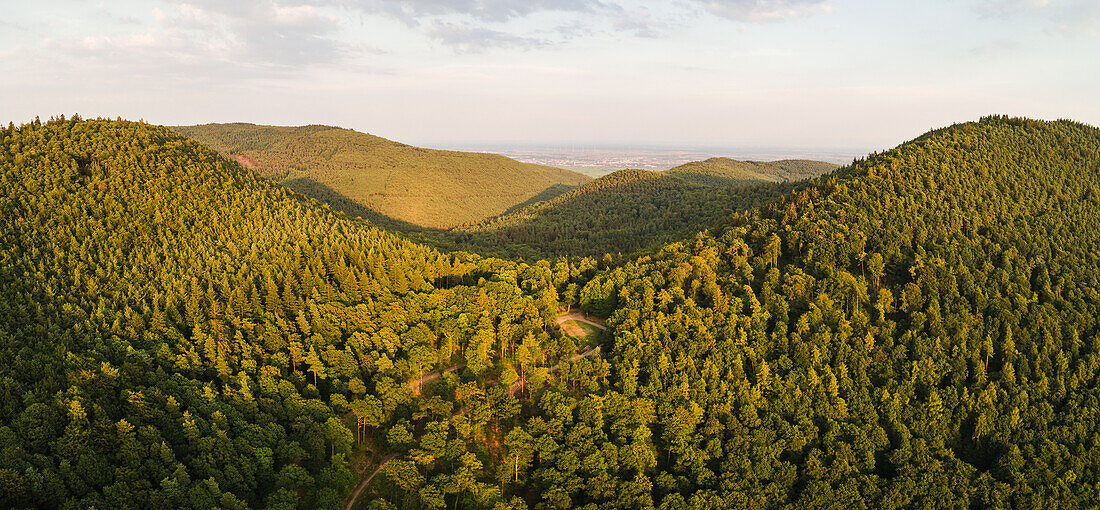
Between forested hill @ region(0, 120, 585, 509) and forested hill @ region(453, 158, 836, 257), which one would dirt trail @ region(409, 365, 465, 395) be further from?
forested hill @ region(453, 158, 836, 257)

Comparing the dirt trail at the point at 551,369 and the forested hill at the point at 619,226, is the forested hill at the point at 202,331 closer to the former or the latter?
the dirt trail at the point at 551,369

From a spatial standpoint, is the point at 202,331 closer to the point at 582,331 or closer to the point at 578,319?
the point at 582,331

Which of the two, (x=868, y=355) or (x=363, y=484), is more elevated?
(x=868, y=355)

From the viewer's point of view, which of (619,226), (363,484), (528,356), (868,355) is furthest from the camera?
(619,226)

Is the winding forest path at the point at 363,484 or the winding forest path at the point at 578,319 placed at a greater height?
the winding forest path at the point at 578,319

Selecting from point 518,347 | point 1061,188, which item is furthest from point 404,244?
point 1061,188

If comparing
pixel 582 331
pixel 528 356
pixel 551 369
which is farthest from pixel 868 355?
pixel 528 356

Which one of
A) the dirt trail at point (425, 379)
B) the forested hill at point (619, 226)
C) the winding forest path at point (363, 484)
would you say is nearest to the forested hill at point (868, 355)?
the dirt trail at point (425, 379)

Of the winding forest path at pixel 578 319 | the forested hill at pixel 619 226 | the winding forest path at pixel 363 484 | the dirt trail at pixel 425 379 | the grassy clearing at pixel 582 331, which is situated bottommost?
the winding forest path at pixel 363 484
